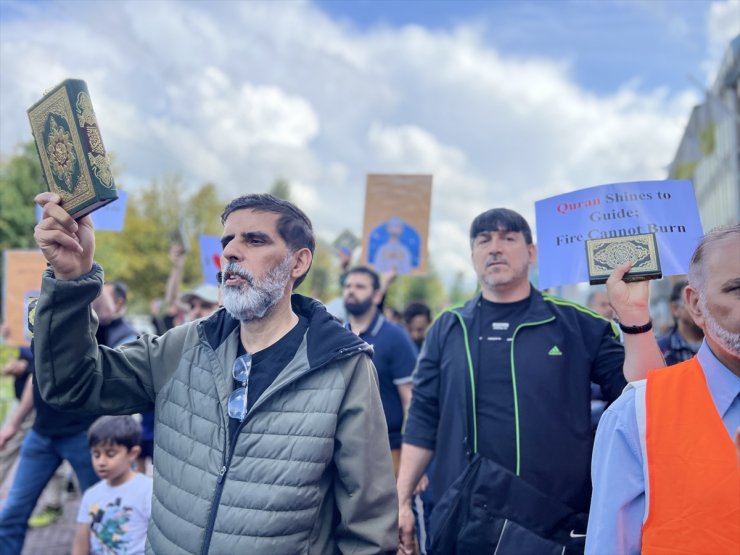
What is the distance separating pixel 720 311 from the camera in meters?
1.54

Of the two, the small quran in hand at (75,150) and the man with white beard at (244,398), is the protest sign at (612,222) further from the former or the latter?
the small quran in hand at (75,150)

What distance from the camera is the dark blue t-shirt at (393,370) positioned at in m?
4.51

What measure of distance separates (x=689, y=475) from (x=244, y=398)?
132 cm

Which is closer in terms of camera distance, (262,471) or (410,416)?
(262,471)

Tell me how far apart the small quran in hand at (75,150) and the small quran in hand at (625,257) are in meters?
1.68

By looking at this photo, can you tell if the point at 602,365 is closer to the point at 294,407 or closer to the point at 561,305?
the point at 561,305

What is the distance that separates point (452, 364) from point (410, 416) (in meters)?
0.38

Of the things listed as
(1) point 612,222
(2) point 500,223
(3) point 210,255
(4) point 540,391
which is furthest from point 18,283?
(1) point 612,222

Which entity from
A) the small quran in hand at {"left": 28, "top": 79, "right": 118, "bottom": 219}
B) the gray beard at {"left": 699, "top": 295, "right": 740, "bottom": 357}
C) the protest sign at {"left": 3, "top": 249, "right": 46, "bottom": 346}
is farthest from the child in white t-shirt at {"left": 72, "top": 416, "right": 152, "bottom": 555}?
the gray beard at {"left": 699, "top": 295, "right": 740, "bottom": 357}

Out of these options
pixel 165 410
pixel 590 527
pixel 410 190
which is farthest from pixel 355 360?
pixel 410 190

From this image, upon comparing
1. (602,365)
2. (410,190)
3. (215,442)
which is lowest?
(215,442)

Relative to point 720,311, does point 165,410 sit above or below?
below

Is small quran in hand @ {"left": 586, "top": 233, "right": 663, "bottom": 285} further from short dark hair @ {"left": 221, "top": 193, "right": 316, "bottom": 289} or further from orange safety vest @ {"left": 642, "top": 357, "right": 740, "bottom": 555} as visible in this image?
short dark hair @ {"left": 221, "top": 193, "right": 316, "bottom": 289}

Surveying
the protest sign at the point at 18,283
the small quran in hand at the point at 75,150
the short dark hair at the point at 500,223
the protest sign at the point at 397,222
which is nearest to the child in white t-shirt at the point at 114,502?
the small quran in hand at the point at 75,150
